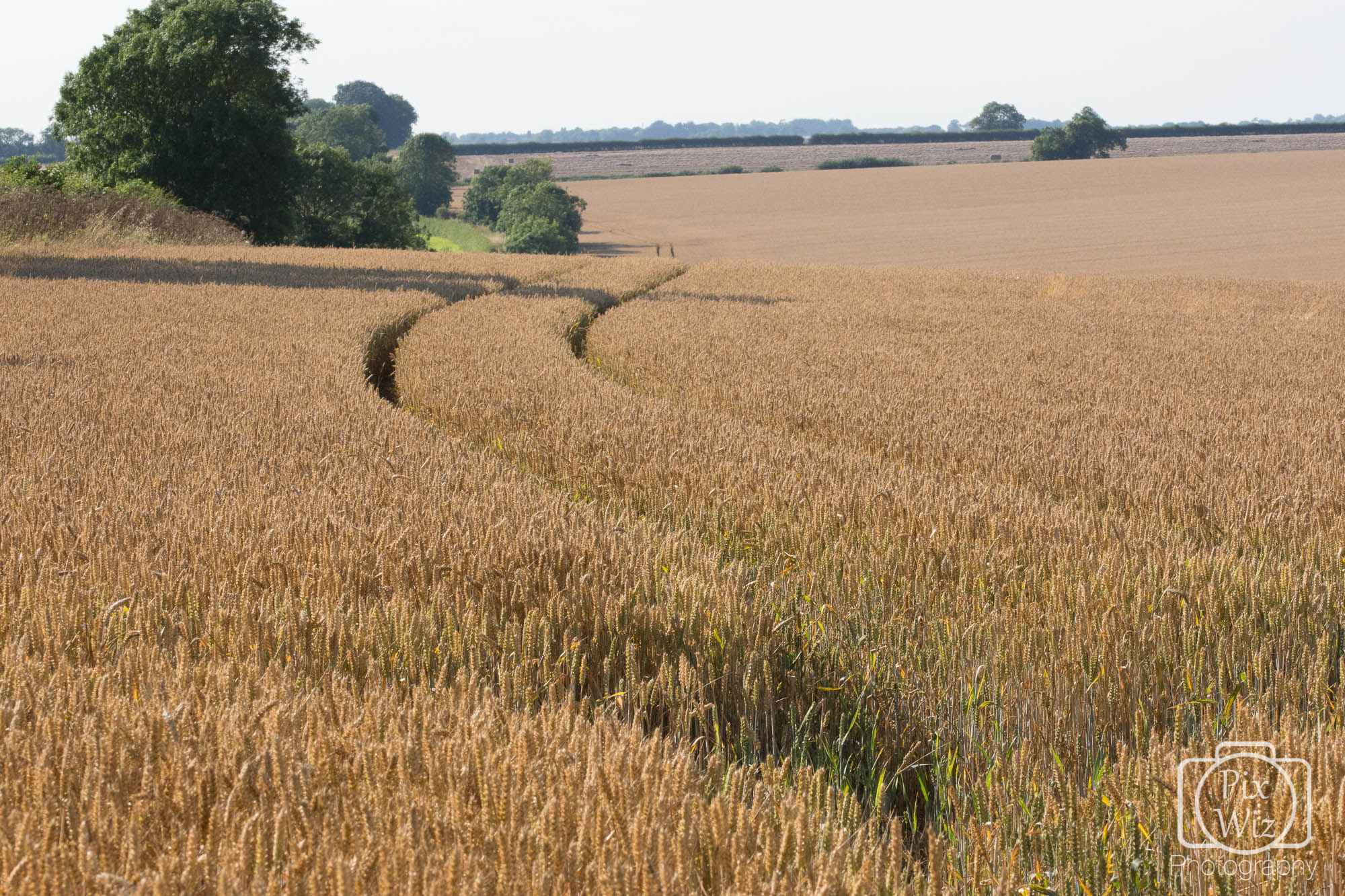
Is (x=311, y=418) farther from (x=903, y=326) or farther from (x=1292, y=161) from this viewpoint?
(x=1292, y=161)

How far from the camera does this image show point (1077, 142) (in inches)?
3334

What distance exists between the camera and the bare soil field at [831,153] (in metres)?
85.8

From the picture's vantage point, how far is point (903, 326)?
1434 centimetres

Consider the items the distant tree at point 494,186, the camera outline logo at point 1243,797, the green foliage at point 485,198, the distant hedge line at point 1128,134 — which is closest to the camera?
the camera outline logo at point 1243,797

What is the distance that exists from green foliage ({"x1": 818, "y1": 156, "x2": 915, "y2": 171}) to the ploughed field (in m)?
79.3

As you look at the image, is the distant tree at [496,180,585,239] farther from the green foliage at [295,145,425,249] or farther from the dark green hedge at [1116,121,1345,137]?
the dark green hedge at [1116,121,1345,137]

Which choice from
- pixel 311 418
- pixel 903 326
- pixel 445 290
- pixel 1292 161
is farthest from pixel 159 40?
pixel 1292 161

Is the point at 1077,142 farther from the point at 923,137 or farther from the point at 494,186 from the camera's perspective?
the point at 494,186

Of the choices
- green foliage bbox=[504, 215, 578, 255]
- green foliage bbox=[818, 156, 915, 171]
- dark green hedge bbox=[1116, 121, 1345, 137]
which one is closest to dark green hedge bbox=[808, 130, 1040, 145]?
dark green hedge bbox=[1116, 121, 1345, 137]

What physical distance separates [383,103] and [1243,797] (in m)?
157

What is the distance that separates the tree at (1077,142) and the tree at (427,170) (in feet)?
149

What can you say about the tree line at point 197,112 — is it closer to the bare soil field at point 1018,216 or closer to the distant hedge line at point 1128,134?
the bare soil field at point 1018,216

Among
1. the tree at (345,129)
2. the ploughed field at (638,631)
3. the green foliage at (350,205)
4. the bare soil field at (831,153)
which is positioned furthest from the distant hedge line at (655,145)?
the ploughed field at (638,631)

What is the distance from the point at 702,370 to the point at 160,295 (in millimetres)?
8198
